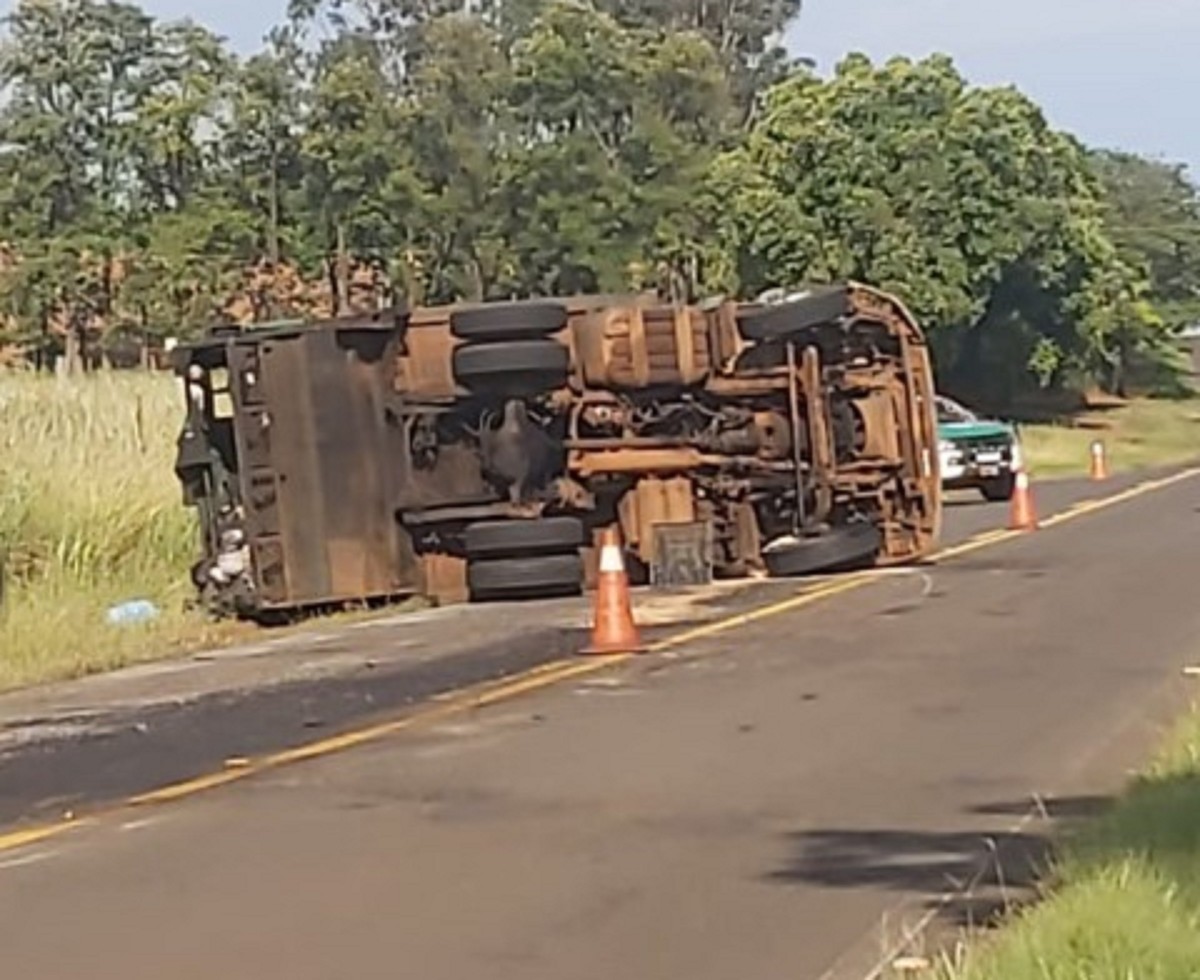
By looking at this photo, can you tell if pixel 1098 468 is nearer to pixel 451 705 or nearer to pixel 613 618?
pixel 613 618

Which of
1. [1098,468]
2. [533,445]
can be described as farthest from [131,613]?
[1098,468]

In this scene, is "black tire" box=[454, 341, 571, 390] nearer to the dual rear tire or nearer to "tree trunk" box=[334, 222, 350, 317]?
the dual rear tire

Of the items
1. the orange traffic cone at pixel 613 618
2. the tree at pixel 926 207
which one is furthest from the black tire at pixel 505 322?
the tree at pixel 926 207

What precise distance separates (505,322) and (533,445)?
1.06 meters

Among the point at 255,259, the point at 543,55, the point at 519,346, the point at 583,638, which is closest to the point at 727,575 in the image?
the point at 519,346

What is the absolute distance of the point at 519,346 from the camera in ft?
75.7

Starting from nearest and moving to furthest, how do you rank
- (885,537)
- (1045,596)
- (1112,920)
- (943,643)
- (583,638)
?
(1112,920) → (943,643) → (583,638) → (1045,596) → (885,537)

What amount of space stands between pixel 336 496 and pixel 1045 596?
228 inches

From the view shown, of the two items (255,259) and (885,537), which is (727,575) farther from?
(255,259)

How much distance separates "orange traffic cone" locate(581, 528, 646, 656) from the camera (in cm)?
1828

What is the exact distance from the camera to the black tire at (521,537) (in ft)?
75.5

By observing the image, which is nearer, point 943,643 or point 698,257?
point 943,643

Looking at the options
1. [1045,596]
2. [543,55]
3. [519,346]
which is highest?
[543,55]

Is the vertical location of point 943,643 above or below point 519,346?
below
